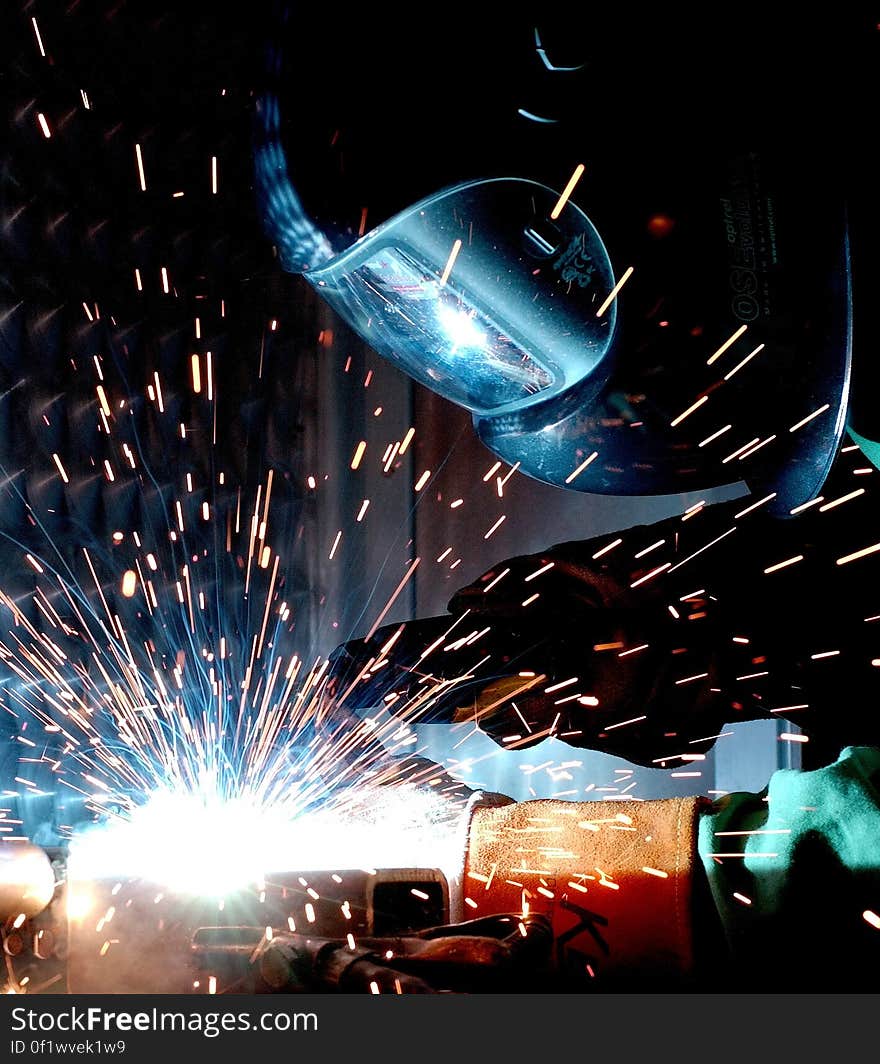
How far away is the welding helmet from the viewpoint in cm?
89

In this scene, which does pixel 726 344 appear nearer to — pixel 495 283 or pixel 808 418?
pixel 808 418

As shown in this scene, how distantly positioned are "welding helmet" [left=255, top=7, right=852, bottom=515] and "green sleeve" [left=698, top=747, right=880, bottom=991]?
404 millimetres

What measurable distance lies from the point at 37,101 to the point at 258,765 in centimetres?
104

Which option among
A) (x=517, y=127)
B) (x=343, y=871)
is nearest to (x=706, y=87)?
(x=517, y=127)

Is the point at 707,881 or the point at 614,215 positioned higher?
the point at 614,215

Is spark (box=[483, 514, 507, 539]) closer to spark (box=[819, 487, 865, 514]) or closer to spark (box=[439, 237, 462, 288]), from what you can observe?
spark (box=[819, 487, 865, 514])

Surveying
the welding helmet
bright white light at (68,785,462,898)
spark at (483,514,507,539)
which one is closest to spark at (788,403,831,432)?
the welding helmet

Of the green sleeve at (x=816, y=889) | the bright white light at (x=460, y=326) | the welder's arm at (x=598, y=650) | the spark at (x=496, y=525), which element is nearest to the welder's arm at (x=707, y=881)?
the green sleeve at (x=816, y=889)

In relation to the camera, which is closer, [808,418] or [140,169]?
[808,418]

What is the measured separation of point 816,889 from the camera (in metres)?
0.76

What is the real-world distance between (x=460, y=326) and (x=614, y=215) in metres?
0.24

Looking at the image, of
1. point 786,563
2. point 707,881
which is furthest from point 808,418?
point 707,881

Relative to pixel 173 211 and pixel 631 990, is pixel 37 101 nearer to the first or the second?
pixel 173 211

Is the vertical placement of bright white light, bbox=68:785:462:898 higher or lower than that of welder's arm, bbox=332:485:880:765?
lower
